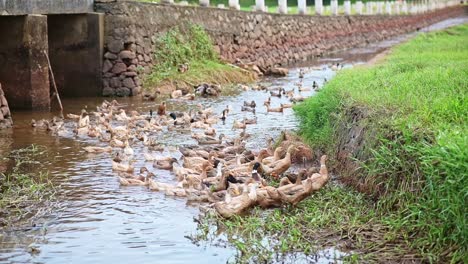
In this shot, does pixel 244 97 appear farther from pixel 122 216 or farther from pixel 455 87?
pixel 122 216

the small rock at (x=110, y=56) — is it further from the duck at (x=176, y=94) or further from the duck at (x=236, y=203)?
the duck at (x=236, y=203)

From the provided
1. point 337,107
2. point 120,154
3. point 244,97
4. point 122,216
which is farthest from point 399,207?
point 244,97

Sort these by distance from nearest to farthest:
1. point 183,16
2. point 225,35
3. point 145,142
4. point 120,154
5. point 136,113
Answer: point 120,154, point 145,142, point 136,113, point 183,16, point 225,35

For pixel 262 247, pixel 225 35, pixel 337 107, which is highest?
pixel 225 35

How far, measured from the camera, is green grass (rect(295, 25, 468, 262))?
6.10 meters

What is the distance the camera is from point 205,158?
998 centimetres

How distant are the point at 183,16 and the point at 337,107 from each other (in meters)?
10.2

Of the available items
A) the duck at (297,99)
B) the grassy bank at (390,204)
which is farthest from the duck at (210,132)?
the duck at (297,99)

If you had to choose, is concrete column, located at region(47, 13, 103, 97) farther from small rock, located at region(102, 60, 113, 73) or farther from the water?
the water

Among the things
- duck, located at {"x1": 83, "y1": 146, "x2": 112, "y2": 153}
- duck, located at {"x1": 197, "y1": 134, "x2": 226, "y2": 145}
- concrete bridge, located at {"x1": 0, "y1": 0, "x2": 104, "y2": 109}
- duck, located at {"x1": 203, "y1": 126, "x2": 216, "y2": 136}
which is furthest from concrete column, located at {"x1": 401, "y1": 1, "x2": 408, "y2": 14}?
duck, located at {"x1": 83, "y1": 146, "x2": 112, "y2": 153}

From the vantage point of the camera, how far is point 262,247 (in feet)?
21.9

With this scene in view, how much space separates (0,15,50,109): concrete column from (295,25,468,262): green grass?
18.6ft

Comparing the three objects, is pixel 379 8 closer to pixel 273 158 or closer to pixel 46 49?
pixel 46 49

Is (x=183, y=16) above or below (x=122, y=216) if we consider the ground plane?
above
